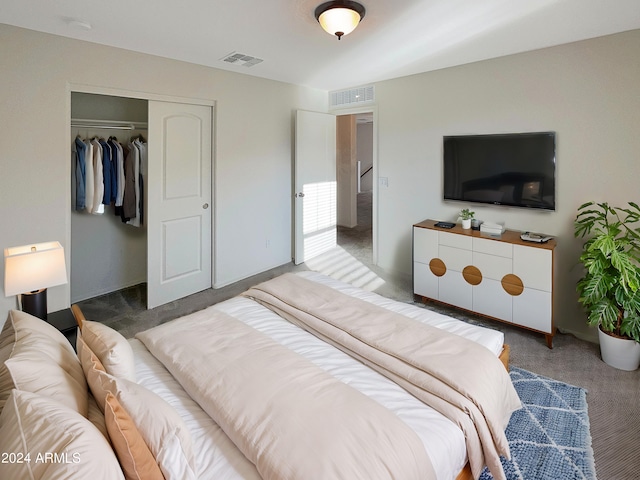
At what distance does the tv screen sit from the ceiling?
0.77 m

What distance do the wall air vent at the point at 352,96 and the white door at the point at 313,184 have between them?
241 millimetres

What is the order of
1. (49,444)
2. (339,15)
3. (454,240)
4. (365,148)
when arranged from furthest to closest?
(365,148), (454,240), (339,15), (49,444)

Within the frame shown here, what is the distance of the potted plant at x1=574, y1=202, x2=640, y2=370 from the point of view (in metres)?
2.38

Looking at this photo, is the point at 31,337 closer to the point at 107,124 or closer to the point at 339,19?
the point at 339,19

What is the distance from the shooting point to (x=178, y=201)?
3.69 meters

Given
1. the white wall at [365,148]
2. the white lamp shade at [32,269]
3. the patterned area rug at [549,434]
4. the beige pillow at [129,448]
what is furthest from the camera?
the white wall at [365,148]

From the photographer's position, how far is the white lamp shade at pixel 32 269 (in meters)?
1.87

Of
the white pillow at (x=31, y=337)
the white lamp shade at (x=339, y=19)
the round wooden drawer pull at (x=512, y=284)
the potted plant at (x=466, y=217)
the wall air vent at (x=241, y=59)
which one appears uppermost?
the wall air vent at (x=241, y=59)

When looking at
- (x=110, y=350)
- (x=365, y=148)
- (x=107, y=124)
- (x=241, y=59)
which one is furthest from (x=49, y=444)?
(x=365, y=148)

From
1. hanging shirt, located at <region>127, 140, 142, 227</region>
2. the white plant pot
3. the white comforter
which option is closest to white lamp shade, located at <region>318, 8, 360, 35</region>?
the white comforter

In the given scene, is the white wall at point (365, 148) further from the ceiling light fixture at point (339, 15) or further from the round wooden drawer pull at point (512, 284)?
the ceiling light fixture at point (339, 15)

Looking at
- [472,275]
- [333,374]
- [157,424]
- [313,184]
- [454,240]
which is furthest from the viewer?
[313,184]

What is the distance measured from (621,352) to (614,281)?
509mm

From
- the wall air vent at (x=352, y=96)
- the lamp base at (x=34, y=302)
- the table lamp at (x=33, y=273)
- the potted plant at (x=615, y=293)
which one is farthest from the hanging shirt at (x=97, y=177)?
the potted plant at (x=615, y=293)
